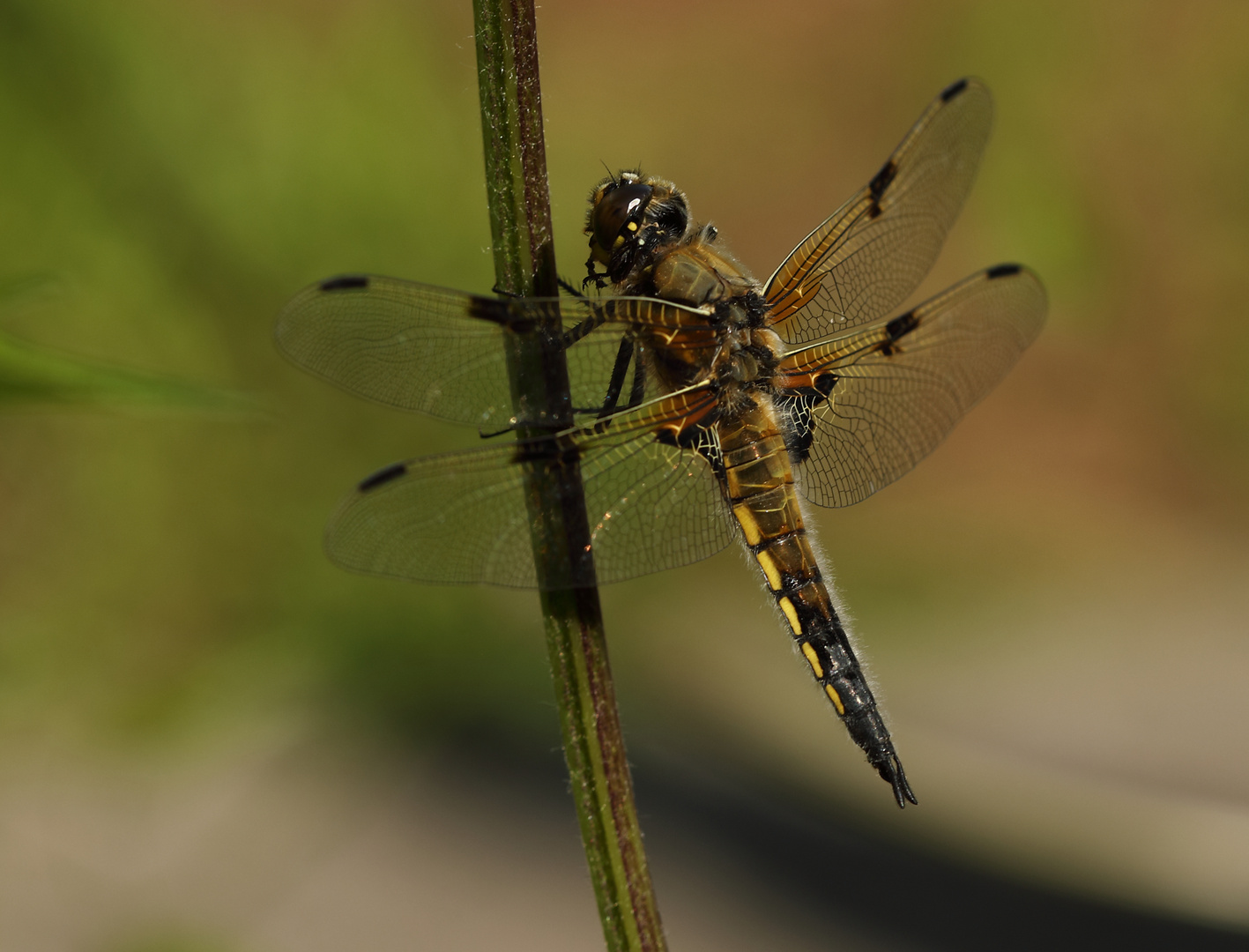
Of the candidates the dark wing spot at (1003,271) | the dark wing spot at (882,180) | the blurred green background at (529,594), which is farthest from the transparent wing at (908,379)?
the blurred green background at (529,594)

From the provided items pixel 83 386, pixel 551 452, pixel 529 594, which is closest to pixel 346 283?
pixel 551 452

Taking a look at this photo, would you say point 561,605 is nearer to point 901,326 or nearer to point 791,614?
point 791,614

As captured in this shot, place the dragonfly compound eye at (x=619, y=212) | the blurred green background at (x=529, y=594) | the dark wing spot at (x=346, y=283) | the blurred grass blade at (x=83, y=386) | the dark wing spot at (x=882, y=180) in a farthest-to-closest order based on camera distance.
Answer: the blurred green background at (x=529, y=594)
the dark wing spot at (x=882, y=180)
the dragonfly compound eye at (x=619, y=212)
the dark wing spot at (x=346, y=283)
the blurred grass blade at (x=83, y=386)

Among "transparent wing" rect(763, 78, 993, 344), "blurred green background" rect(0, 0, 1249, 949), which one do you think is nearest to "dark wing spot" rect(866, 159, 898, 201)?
"transparent wing" rect(763, 78, 993, 344)

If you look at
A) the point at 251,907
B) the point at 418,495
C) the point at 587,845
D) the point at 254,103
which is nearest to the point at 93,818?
the point at 251,907

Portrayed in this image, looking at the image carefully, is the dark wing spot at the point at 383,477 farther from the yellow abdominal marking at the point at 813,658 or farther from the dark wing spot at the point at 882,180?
the dark wing spot at the point at 882,180

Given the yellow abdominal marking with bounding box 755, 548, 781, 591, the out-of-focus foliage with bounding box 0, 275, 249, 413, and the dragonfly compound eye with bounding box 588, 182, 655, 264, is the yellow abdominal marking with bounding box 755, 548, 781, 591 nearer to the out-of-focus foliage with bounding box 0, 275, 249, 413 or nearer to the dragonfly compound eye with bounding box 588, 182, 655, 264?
the dragonfly compound eye with bounding box 588, 182, 655, 264
